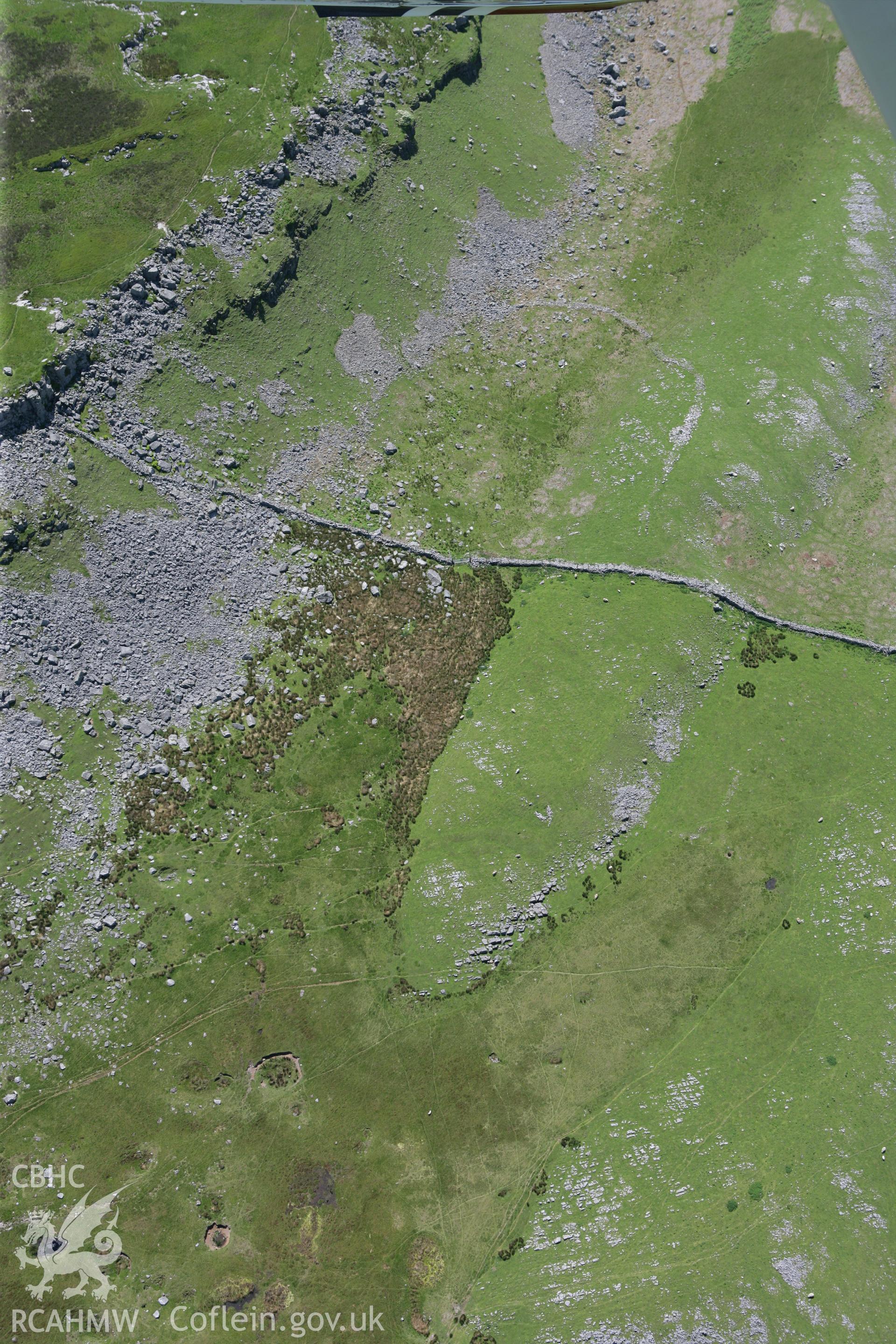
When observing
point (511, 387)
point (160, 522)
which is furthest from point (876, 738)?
point (160, 522)

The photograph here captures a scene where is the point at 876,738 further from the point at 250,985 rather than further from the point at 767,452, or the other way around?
the point at 250,985

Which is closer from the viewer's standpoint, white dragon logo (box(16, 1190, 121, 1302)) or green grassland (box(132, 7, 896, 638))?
white dragon logo (box(16, 1190, 121, 1302))

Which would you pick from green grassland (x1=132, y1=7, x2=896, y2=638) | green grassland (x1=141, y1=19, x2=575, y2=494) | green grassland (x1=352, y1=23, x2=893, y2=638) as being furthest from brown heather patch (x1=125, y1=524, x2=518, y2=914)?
green grassland (x1=141, y1=19, x2=575, y2=494)

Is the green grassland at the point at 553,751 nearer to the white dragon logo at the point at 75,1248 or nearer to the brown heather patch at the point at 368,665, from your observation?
the brown heather patch at the point at 368,665

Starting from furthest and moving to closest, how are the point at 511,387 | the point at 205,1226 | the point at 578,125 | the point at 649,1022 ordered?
the point at 578,125, the point at 511,387, the point at 649,1022, the point at 205,1226

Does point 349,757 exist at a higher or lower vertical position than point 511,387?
lower

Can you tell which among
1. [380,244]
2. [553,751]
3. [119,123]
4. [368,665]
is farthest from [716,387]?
[119,123]

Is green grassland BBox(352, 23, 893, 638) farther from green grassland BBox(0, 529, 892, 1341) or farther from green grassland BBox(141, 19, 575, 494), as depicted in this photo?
green grassland BBox(0, 529, 892, 1341)
